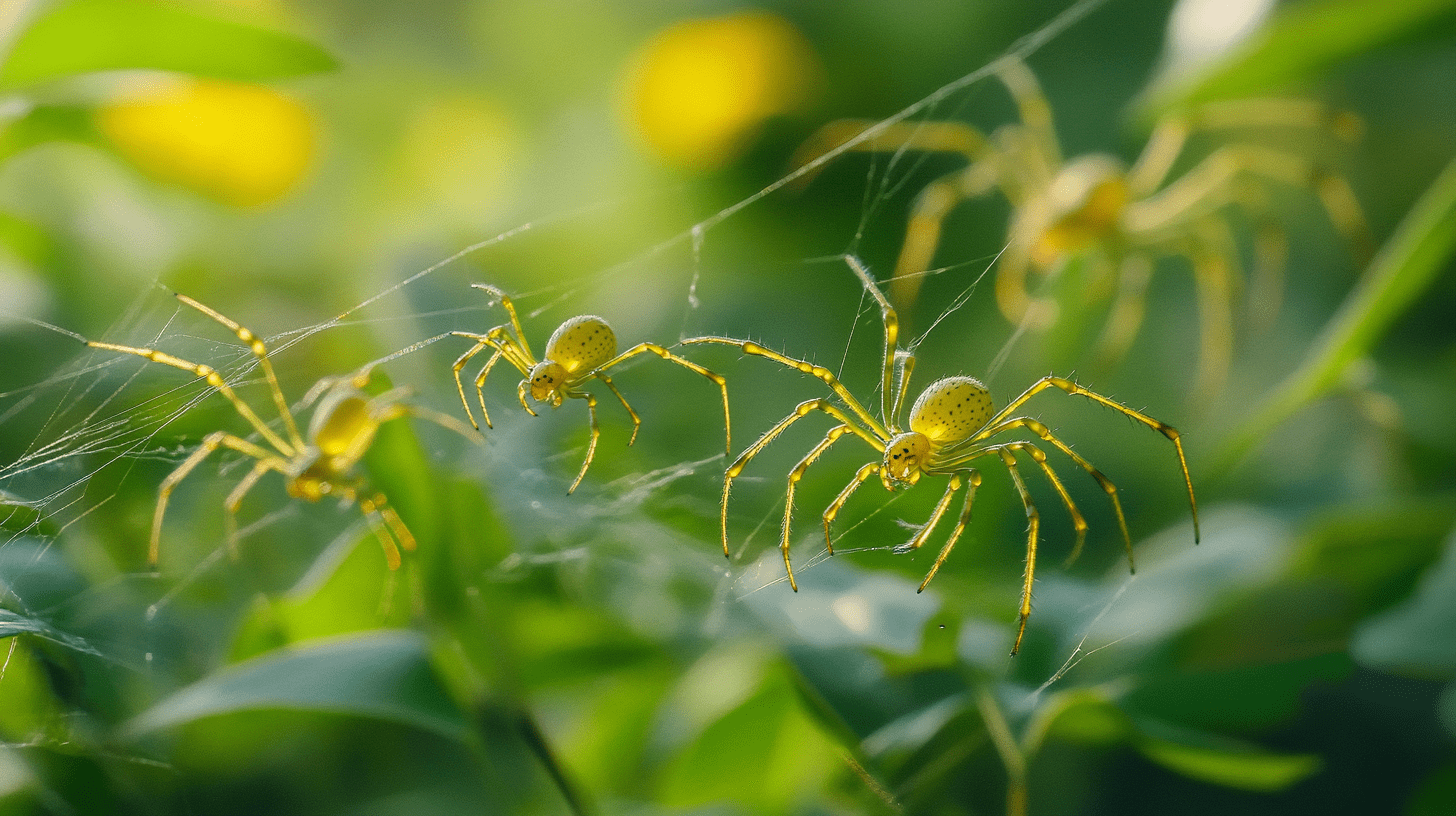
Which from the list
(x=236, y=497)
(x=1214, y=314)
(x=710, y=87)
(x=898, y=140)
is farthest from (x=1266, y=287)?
(x=236, y=497)

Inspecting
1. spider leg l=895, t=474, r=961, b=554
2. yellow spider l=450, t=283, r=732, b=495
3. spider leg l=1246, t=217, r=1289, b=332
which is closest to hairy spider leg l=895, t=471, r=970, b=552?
spider leg l=895, t=474, r=961, b=554

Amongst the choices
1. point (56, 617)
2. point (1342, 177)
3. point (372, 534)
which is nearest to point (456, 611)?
point (372, 534)

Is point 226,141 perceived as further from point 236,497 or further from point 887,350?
point 887,350

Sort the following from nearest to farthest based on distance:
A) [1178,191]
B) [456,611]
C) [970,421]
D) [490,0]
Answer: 1. [970,421]
2. [456,611]
3. [1178,191]
4. [490,0]

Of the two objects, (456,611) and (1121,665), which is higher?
(456,611)

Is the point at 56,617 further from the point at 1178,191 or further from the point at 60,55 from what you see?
the point at 1178,191

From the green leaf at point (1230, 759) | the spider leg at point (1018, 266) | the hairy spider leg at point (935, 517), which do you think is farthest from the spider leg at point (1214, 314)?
the hairy spider leg at point (935, 517)

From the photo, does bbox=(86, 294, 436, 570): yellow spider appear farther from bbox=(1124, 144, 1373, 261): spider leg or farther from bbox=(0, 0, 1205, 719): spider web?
bbox=(1124, 144, 1373, 261): spider leg
